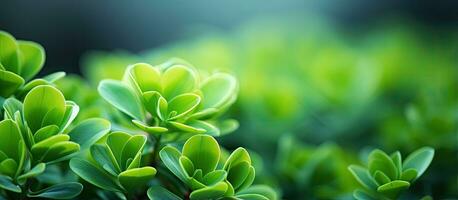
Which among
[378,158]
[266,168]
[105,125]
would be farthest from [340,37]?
[105,125]

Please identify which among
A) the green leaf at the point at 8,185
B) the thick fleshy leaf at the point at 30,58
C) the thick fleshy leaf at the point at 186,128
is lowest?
the green leaf at the point at 8,185

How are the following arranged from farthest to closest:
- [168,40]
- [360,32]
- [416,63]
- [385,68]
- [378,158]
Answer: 1. [168,40]
2. [360,32]
3. [416,63]
4. [385,68]
5. [378,158]

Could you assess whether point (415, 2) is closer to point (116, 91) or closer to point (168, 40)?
point (168, 40)

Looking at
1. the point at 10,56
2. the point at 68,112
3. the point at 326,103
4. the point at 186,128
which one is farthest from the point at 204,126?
the point at 326,103

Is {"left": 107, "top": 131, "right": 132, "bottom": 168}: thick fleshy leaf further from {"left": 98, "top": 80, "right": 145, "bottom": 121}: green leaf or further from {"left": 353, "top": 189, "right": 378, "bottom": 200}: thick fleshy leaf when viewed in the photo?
{"left": 353, "top": 189, "right": 378, "bottom": 200}: thick fleshy leaf

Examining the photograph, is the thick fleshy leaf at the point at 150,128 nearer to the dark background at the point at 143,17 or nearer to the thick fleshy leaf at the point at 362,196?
the thick fleshy leaf at the point at 362,196

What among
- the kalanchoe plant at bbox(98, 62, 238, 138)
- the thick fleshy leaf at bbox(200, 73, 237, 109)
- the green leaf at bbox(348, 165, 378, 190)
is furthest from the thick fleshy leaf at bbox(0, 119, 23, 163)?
the green leaf at bbox(348, 165, 378, 190)

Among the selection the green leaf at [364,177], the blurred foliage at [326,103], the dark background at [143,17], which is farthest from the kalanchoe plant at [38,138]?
the dark background at [143,17]
